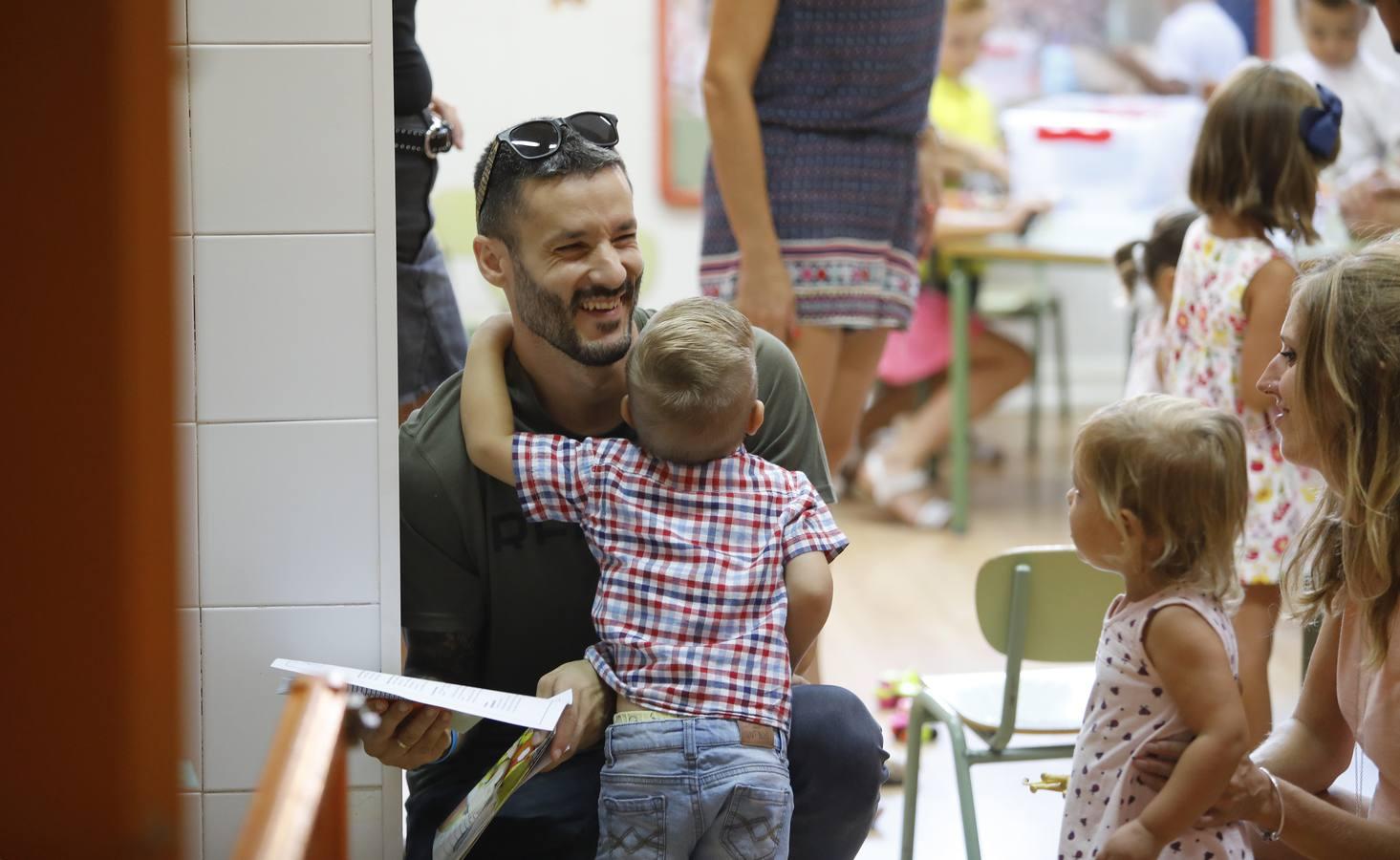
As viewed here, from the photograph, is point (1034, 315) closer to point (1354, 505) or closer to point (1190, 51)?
point (1190, 51)

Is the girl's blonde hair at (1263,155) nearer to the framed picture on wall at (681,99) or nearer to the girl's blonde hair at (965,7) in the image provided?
the girl's blonde hair at (965,7)

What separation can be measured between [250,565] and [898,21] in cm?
131

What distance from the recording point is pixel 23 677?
1.60 feet

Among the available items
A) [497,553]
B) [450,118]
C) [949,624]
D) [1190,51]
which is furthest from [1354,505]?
[1190,51]

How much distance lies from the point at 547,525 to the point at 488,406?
0.51 feet

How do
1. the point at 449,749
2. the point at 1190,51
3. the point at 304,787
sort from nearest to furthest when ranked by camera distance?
the point at 304,787
the point at 449,749
the point at 1190,51

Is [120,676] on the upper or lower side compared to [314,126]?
lower

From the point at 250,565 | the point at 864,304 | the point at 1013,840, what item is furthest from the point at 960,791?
the point at 250,565

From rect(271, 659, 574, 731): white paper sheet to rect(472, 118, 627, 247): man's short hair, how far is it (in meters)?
0.56

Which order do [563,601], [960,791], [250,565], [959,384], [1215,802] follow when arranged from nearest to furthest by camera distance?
[1215,802]
[250,565]
[563,601]
[960,791]
[959,384]

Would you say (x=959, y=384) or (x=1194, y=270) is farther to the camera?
(x=959, y=384)

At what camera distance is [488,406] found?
5.39ft

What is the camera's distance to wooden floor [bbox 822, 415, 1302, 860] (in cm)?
244

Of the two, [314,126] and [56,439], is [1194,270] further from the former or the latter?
[56,439]
